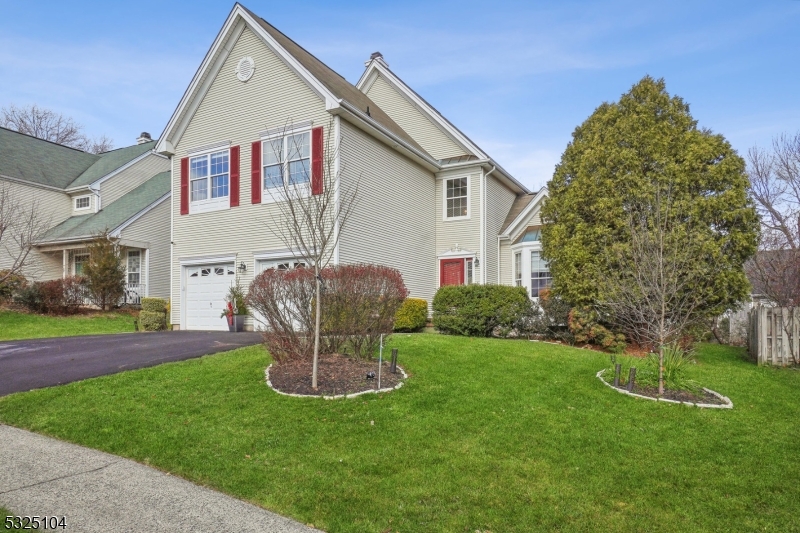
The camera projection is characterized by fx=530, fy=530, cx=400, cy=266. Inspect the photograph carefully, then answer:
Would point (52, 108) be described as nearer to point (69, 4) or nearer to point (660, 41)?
point (69, 4)

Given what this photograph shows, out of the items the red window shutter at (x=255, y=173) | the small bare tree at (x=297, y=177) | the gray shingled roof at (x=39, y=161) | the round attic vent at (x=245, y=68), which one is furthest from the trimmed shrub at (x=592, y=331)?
the gray shingled roof at (x=39, y=161)

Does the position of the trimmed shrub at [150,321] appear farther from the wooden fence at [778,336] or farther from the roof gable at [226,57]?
the wooden fence at [778,336]

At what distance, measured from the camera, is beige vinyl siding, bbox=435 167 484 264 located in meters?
17.8

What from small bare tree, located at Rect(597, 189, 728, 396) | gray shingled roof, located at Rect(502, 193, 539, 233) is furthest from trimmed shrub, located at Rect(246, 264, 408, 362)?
gray shingled roof, located at Rect(502, 193, 539, 233)

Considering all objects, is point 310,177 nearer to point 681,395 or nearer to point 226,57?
point 226,57

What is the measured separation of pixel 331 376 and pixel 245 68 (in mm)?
11581

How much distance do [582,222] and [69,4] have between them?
12.0m

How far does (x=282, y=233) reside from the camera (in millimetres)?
13812

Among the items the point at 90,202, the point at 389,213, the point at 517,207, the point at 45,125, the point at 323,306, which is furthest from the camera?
the point at 45,125

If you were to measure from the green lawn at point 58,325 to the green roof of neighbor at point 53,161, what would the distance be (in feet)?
29.6

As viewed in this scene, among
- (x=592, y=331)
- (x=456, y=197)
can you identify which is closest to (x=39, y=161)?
(x=456, y=197)

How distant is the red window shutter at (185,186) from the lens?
16.6 m

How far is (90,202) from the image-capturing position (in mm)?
25156

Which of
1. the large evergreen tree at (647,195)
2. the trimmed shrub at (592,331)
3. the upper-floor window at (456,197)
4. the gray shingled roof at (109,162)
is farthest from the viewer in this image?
the gray shingled roof at (109,162)
